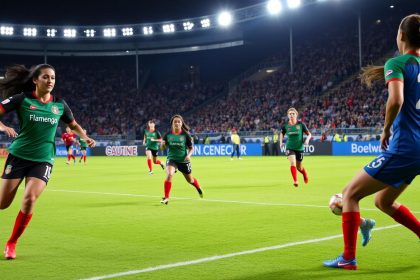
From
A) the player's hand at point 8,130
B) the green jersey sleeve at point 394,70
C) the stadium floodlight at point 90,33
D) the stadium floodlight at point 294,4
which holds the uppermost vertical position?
the stadium floodlight at point 90,33

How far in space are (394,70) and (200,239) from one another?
3786 millimetres

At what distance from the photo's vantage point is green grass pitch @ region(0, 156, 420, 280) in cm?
590

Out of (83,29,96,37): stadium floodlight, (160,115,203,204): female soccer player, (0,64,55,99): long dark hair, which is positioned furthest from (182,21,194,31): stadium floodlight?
(0,64,55,99): long dark hair

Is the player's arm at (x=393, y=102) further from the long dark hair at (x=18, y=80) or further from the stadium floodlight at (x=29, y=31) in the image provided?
the stadium floodlight at (x=29, y=31)

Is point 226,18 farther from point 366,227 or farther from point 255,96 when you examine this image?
point 366,227

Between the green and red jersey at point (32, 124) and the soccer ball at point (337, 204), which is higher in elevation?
the green and red jersey at point (32, 124)

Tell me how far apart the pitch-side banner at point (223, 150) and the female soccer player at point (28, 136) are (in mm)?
35163

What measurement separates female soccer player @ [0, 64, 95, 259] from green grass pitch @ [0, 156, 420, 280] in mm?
717

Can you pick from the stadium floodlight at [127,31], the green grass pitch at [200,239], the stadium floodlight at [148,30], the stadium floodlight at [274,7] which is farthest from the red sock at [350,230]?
the stadium floodlight at [127,31]

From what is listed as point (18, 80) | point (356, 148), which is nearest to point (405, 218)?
point (18, 80)

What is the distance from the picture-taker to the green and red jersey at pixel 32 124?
269 inches

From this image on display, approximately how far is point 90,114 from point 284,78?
69.9 ft

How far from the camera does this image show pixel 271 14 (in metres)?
49.0

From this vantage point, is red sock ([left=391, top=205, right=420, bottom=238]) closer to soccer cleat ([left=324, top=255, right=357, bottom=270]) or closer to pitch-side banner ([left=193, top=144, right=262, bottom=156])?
soccer cleat ([left=324, top=255, right=357, bottom=270])
